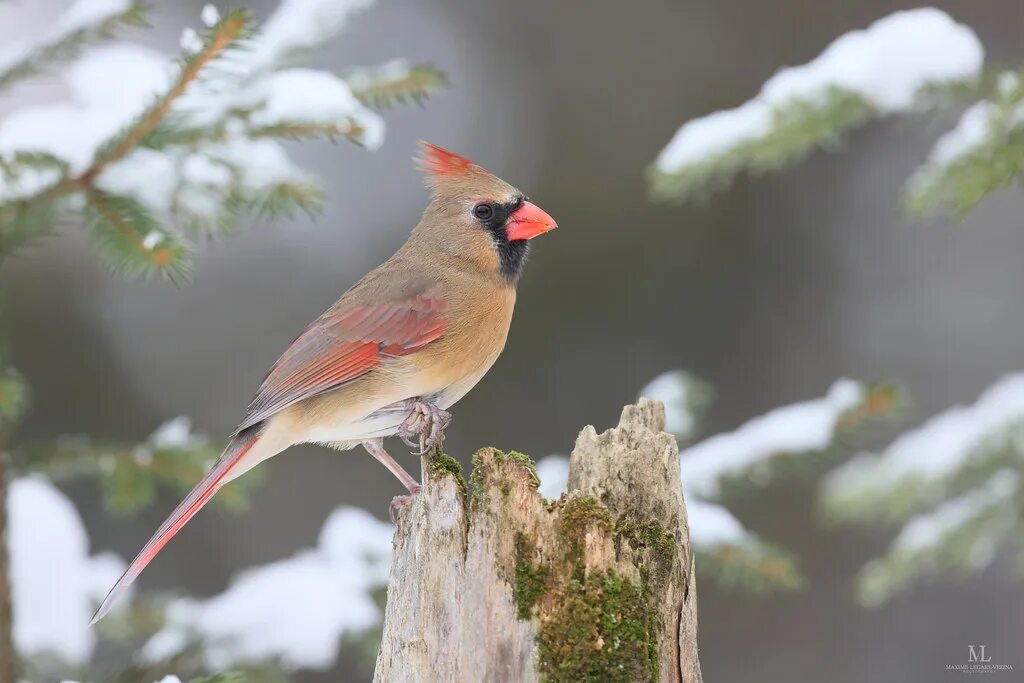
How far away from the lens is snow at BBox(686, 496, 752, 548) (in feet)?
8.49

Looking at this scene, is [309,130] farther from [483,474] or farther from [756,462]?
[756,462]

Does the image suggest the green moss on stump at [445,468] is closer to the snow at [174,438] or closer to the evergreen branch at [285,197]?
the evergreen branch at [285,197]

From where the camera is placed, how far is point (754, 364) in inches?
222

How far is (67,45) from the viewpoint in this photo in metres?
2.32

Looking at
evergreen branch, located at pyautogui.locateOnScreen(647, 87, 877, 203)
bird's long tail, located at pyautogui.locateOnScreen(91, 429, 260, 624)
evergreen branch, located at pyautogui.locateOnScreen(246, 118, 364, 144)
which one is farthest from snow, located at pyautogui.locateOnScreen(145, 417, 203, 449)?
evergreen branch, located at pyautogui.locateOnScreen(647, 87, 877, 203)

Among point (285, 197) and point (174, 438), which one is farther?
point (174, 438)

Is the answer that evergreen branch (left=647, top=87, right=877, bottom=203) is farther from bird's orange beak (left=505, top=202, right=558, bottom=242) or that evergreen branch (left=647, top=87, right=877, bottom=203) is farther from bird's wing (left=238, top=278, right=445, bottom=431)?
bird's wing (left=238, top=278, right=445, bottom=431)

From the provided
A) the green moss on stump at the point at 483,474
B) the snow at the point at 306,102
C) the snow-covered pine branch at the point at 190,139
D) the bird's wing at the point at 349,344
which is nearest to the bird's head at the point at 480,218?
the bird's wing at the point at 349,344

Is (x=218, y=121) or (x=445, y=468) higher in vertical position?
(x=218, y=121)

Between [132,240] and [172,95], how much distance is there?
0.28m

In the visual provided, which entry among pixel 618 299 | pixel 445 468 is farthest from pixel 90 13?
pixel 618 299

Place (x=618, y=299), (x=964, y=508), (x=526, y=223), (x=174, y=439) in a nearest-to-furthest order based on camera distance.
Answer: (x=964, y=508)
(x=174, y=439)
(x=526, y=223)
(x=618, y=299)

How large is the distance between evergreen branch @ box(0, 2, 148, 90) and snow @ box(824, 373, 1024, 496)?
1774 millimetres

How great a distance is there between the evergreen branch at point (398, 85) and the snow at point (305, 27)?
12cm
